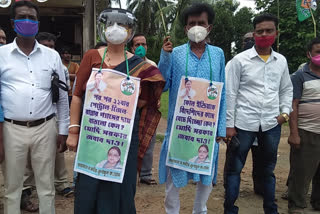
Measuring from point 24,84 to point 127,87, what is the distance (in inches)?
37.9

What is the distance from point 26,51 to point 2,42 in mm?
1414

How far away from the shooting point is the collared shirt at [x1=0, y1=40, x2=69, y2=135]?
2623 millimetres

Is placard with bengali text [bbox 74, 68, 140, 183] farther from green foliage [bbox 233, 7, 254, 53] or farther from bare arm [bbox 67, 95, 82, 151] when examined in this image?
green foliage [bbox 233, 7, 254, 53]

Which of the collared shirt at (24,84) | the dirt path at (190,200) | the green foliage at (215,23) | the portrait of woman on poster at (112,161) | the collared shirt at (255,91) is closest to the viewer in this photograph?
the portrait of woman on poster at (112,161)

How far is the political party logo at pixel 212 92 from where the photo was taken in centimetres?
272

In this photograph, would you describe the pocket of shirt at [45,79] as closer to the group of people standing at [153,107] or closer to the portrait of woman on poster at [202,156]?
the group of people standing at [153,107]

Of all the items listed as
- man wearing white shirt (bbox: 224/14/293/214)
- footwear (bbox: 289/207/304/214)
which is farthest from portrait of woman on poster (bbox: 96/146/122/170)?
footwear (bbox: 289/207/304/214)

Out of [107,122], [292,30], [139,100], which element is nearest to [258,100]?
[139,100]

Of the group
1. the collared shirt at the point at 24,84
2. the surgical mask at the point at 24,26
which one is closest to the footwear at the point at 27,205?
the collared shirt at the point at 24,84

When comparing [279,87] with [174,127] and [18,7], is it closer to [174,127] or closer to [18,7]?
[174,127]

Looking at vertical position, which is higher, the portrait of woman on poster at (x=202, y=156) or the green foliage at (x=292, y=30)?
the green foliage at (x=292, y=30)

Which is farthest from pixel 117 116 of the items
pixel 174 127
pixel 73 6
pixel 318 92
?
pixel 73 6

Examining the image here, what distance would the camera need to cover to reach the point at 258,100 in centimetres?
305

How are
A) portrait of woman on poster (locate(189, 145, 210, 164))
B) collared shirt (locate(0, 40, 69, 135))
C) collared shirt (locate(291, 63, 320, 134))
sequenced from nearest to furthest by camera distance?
collared shirt (locate(0, 40, 69, 135))
portrait of woman on poster (locate(189, 145, 210, 164))
collared shirt (locate(291, 63, 320, 134))
